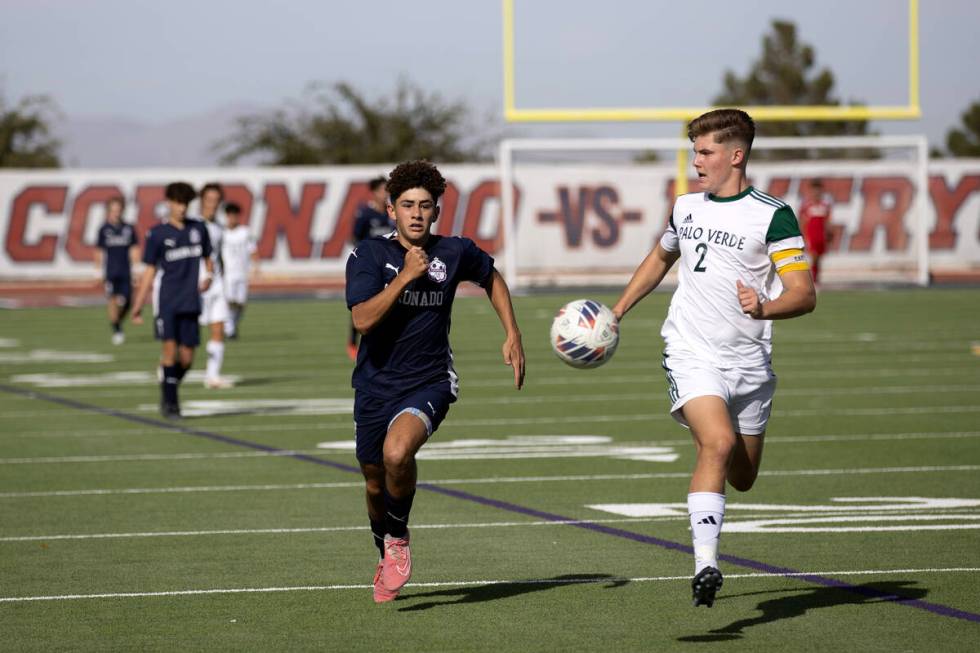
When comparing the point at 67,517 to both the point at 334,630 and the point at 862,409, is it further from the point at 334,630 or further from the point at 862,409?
the point at 862,409

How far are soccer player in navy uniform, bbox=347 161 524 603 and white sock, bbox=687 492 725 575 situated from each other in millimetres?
1140

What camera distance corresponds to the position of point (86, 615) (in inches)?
288

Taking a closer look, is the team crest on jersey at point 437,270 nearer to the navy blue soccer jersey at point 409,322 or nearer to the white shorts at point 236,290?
the navy blue soccer jersey at point 409,322

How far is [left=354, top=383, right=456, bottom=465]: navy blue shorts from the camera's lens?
7.35m

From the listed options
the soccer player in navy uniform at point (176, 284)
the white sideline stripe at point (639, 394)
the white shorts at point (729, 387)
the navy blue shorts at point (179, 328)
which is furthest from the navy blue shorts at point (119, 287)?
→ the white shorts at point (729, 387)

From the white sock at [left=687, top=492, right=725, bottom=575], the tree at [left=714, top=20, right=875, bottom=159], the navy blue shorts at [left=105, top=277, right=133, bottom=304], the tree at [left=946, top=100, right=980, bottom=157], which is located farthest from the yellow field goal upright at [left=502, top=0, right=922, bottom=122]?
the tree at [left=946, top=100, right=980, bottom=157]

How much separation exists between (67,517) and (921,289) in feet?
105

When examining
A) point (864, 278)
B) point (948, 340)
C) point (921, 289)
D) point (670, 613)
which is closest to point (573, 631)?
point (670, 613)

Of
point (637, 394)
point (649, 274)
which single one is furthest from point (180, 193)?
point (649, 274)

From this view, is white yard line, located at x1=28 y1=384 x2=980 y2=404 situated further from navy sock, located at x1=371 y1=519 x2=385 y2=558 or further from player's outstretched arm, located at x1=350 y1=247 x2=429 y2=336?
player's outstretched arm, located at x1=350 y1=247 x2=429 y2=336

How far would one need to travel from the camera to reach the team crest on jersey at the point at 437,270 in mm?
7336

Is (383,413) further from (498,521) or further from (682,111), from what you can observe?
(682,111)

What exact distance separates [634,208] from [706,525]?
1598 inches

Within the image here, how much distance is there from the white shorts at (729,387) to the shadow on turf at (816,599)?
2.61 ft
